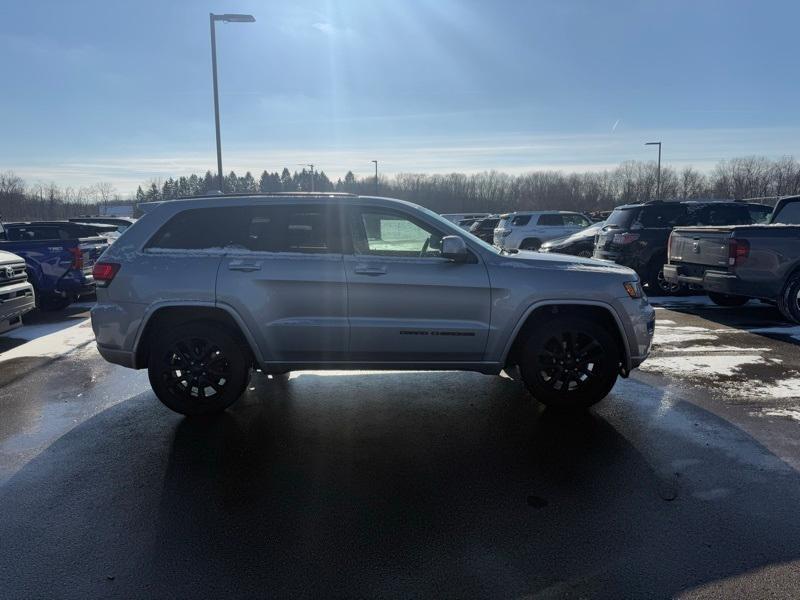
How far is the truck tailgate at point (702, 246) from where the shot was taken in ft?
28.5

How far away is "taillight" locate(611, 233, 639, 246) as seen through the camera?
38.3ft

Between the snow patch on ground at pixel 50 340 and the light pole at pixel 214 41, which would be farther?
the light pole at pixel 214 41

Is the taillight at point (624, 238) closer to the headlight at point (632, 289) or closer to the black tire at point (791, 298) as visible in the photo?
the black tire at point (791, 298)

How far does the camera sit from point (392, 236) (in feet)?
16.3

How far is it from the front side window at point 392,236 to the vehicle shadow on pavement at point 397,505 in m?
1.44

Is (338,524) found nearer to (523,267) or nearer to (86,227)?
(523,267)

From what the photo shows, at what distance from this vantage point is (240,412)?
16.6 ft

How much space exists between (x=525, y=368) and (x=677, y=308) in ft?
22.2

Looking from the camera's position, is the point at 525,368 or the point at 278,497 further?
the point at 525,368

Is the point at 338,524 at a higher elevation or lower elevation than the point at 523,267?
lower

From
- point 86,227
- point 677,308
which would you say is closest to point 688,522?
point 677,308

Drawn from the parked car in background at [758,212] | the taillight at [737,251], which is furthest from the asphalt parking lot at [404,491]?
the parked car in background at [758,212]

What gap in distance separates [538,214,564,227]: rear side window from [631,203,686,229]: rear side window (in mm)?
7846

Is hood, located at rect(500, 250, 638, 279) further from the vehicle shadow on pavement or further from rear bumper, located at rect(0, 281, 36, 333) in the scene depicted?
rear bumper, located at rect(0, 281, 36, 333)
